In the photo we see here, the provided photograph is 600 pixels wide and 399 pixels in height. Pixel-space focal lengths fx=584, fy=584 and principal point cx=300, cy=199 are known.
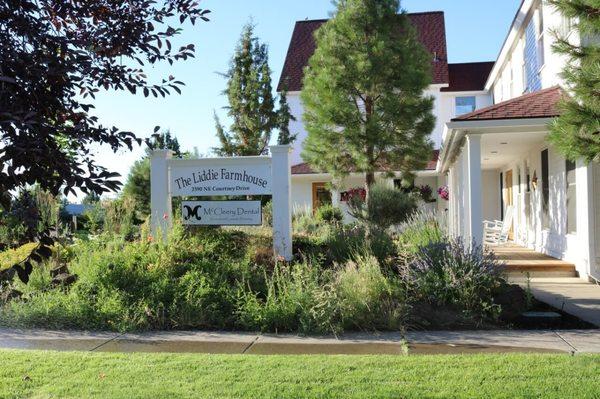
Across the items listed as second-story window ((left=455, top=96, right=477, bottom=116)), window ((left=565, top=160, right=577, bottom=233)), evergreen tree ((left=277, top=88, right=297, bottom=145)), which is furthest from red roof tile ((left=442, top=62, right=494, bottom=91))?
window ((left=565, top=160, right=577, bottom=233))

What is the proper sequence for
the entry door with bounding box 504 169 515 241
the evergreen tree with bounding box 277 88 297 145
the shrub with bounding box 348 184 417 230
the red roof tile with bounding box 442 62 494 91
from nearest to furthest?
1. the shrub with bounding box 348 184 417 230
2. the entry door with bounding box 504 169 515 241
3. the evergreen tree with bounding box 277 88 297 145
4. the red roof tile with bounding box 442 62 494 91

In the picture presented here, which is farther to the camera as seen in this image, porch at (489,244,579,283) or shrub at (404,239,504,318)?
porch at (489,244,579,283)

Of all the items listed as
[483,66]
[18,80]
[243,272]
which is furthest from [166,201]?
[483,66]

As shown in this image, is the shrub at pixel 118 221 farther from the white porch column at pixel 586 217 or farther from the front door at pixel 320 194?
the front door at pixel 320 194

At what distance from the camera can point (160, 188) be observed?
1028 centimetres

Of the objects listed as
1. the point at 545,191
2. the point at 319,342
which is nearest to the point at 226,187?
the point at 319,342

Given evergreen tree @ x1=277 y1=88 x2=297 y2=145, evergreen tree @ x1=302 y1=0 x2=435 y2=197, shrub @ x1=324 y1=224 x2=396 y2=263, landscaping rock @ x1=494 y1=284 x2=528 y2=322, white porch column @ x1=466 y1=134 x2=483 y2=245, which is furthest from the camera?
evergreen tree @ x1=277 y1=88 x2=297 y2=145

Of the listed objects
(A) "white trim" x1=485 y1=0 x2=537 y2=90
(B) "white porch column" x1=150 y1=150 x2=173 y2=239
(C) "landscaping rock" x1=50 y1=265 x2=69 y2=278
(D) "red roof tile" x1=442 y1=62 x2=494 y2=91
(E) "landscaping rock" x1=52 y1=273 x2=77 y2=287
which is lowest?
(E) "landscaping rock" x1=52 y1=273 x2=77 y2=287

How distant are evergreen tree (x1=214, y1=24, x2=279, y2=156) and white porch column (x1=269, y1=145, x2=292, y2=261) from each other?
1072 centimetres

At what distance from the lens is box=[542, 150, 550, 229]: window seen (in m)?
13.2

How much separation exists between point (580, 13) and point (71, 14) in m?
5.13

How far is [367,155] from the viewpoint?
606 inches

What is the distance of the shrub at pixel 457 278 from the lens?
24.4 feet

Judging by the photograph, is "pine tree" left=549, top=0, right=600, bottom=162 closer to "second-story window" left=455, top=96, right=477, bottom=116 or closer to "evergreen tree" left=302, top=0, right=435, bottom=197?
"evergreen tree" left=302, top=0, right=435, bottom=197
